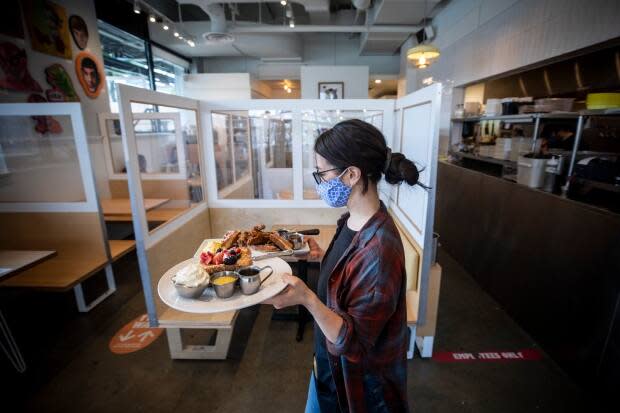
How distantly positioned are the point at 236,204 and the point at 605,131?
3124mm

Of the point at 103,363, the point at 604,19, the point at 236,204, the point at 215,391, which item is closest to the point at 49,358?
the point at 103,363

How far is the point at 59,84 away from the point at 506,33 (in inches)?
194

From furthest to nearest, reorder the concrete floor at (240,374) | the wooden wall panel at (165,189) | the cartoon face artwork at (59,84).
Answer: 1. the wooden wall panel at (165,189)
2. the cartoon face artwork at (59,84)
3. the concrete floor at (240,374)

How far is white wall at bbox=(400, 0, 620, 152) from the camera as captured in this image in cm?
223

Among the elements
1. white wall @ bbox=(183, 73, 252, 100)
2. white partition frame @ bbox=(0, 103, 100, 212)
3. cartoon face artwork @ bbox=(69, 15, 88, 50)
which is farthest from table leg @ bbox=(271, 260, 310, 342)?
white wall @ bbox=(183, 73, 252, 100)

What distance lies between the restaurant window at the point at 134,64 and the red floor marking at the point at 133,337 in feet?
7.55

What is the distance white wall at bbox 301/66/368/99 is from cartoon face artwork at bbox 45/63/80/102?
3721 mm

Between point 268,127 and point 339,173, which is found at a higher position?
point 268,127

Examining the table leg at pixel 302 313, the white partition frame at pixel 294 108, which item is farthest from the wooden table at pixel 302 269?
the white partition frame at pixel 294 108

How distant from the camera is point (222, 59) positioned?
779 centimetres

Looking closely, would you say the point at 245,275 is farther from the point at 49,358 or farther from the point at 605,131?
the point at 605,131

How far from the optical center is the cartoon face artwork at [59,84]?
3.27 m

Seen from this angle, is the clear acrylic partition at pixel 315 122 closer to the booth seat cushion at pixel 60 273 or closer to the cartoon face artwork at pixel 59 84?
the booth seat cushion at pixel 60 273

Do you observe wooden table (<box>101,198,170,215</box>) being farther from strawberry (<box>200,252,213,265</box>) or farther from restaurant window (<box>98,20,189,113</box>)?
strawberry (<box>200,252,213,265</box>)
